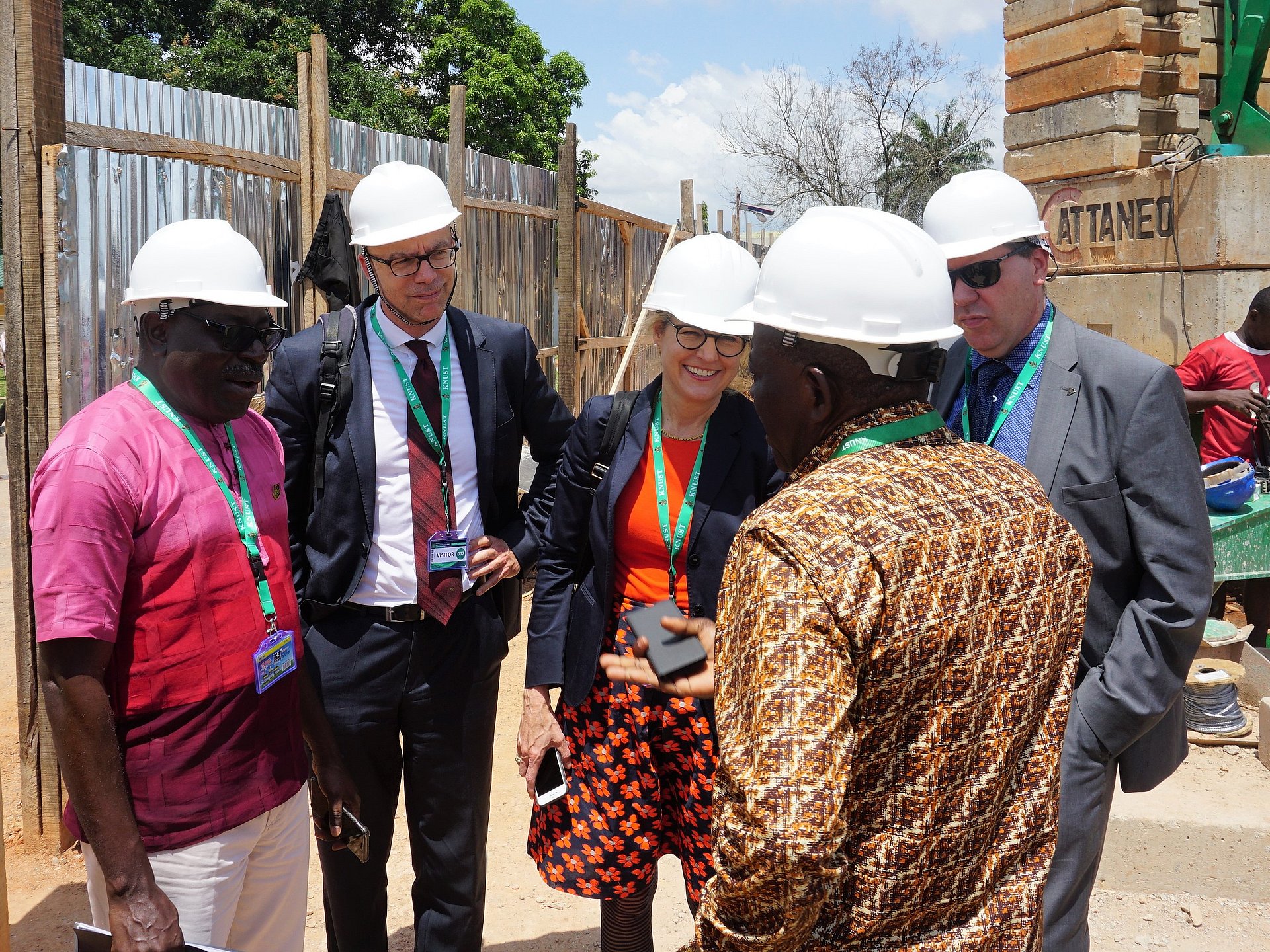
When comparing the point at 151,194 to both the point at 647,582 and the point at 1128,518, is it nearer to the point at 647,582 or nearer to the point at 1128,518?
the point at 647,582

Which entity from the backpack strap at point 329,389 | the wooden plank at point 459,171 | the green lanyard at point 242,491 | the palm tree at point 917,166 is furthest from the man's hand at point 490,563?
the palm tree at point 917,166

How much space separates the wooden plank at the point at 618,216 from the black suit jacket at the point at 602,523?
5520 mm

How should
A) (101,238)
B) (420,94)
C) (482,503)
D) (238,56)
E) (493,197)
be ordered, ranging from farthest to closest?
(420,94)
(238,56)
(493,197)
(101,238)
(482,503)

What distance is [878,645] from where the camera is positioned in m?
1.37

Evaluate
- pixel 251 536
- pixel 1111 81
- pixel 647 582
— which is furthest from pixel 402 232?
pixel 1111 81

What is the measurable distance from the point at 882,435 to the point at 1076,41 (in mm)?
7707

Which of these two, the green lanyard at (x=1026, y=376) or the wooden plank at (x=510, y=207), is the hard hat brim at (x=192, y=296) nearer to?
the green lanyard at (x=1026, y=376)

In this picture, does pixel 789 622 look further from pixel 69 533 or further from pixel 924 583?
pixel 69 533

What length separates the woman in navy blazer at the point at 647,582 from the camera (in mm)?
2750

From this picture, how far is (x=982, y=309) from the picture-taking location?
2.66 meters

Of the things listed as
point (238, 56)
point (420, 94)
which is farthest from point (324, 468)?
point (420, 94)

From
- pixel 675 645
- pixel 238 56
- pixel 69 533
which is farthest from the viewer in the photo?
pixel 238 56

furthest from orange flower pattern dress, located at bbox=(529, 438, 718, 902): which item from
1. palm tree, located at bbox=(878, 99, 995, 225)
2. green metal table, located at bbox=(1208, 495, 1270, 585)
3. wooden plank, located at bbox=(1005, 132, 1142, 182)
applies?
palm tree, located at bbox=(878, 99, 995, 225)

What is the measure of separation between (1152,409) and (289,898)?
7.45 ft
